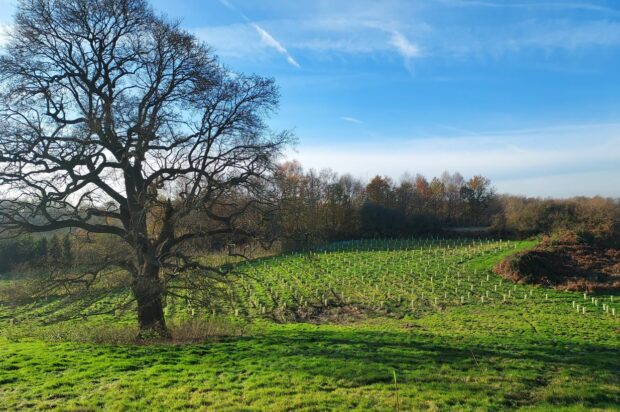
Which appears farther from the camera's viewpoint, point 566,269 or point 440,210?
point 440,210

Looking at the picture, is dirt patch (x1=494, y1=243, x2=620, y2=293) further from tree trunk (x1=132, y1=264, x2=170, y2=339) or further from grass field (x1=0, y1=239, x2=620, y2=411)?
tree trunk (x1=132, y1=264, x2=170, y2=339)

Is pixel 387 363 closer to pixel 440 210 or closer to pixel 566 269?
pixel 566 269

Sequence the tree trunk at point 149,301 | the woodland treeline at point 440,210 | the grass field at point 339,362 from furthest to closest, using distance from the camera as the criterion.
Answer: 1. the woodland treeline at point 440,210
2. the tree trunk at point 149,301
3. the grass field at point 339,362

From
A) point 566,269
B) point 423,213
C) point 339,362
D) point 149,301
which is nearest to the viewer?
point 339,362

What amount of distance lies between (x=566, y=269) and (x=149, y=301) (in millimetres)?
33080

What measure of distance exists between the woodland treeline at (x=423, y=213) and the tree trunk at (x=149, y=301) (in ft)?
10.8

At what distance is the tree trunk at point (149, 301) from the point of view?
44.6ft

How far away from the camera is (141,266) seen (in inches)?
572

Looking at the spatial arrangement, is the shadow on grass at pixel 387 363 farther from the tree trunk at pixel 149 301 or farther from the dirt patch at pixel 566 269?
the dirt patch at pixel 566 269

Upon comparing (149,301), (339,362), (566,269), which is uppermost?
(149,301)

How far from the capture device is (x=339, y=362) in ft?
36.6

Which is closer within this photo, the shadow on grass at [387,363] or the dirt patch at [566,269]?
the shadow on grass at [387,363]

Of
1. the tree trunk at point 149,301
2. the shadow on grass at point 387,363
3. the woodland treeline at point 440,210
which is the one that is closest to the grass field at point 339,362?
the shadow on grass at point 387,363

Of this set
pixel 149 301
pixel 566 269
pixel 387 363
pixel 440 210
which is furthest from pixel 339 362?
pixel 440 210
